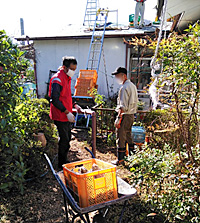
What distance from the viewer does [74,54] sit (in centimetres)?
970

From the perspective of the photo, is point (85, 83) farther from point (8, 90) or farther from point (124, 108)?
point (8, 90)

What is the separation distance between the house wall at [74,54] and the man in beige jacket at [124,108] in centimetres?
516

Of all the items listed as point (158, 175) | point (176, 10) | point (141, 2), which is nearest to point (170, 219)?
point (158, 175)

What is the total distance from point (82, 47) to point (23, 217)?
27.0 feet

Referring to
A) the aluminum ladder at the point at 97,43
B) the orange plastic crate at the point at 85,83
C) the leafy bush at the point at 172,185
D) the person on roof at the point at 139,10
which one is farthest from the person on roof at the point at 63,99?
the person on roof at the point at 139,10

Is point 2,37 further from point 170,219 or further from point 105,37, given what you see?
point 105,37

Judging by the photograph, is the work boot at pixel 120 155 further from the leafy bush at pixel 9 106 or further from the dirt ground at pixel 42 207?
the leafy bush at pixel 9 106

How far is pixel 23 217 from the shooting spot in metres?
2.72

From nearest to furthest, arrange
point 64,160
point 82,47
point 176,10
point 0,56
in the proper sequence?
point 0,56 < point 64,160 < point 176,10 < point 82,47

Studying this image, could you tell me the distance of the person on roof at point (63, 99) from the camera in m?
3.46

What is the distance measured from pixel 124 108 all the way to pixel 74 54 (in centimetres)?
668

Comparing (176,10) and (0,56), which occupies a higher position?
(176,10)

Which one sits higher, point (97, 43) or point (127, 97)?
point (97, 43)

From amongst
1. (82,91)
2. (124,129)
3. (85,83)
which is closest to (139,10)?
(85,83)
